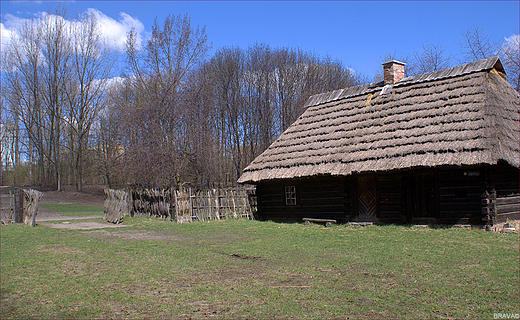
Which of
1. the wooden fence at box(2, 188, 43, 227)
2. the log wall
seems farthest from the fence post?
the log wall

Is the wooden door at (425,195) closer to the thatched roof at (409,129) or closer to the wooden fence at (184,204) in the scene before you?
the thatched roof at (409,129)

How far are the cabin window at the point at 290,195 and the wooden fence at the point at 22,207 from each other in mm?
10297

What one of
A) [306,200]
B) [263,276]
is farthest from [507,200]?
[263,276]

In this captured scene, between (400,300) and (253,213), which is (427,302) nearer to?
(400,300)

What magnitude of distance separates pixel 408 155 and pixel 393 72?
5.87 meters

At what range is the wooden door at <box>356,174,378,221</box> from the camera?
51.7ft

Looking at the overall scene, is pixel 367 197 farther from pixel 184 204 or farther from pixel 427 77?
pixel 184 204

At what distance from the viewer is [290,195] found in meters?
18.7

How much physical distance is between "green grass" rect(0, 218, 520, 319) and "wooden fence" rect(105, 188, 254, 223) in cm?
558

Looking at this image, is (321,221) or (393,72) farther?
(393,72)

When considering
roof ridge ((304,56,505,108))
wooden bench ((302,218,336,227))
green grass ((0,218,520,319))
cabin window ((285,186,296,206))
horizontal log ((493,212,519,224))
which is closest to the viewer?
green grass ((0,218,520,319))

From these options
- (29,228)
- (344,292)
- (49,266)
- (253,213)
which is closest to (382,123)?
(253,213)

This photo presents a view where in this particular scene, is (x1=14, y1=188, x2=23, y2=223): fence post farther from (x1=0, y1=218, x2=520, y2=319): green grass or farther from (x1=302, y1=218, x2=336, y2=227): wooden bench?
(x1=302, y1=218, x2=336, y2=227): wooden bench

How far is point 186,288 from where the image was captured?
6.67 meters
